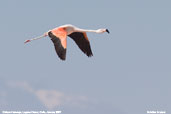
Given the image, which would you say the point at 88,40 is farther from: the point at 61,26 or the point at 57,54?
the point at 57,54

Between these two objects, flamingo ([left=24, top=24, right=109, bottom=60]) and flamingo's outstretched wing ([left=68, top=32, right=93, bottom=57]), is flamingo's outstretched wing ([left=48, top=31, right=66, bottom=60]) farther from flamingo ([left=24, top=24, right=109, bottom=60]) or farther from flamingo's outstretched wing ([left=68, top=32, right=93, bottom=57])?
flamingo's outstretched wing ([left=68, top=32, right=93, bottom=57])

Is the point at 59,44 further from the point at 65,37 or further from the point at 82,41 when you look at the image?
the point at 82,41

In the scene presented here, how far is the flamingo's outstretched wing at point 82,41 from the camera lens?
41156 mm

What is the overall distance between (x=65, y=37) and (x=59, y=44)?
973 mm

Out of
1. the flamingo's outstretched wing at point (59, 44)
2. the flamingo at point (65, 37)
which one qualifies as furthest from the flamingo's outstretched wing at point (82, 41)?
the flamingo's outstretched wing at point (59, 44)

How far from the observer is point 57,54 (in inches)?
1400

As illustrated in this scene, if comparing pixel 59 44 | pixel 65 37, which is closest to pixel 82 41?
pixel 65 37

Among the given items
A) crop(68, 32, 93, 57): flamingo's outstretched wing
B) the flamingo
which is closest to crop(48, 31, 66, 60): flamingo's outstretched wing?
the flamingo

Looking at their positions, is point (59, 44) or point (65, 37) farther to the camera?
point (65, 37)

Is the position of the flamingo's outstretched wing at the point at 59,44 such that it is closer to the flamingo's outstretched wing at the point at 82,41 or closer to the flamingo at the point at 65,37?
the flamingo at the point at 65,37

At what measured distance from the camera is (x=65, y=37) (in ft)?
122

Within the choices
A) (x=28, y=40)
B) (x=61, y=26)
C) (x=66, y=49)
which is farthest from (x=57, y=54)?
(x=28, y=40)

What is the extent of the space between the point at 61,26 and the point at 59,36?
2186 millimetres

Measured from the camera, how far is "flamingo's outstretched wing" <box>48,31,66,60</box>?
117ft
